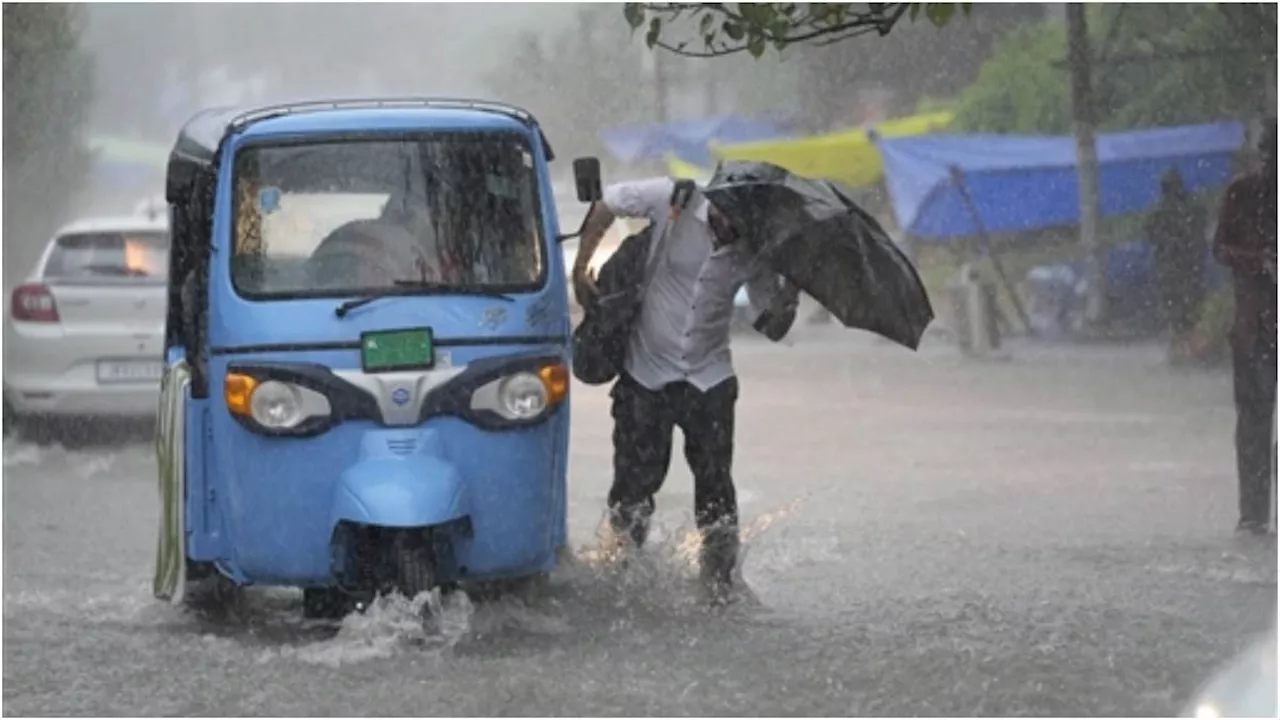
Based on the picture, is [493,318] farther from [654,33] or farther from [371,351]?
[654,33]

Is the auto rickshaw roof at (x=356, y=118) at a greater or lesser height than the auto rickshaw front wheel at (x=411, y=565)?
greater

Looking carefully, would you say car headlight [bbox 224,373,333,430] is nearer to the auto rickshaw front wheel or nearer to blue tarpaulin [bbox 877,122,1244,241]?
the auto rickshaw front wheel

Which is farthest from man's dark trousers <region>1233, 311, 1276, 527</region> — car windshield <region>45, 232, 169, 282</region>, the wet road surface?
car windshield <region>45, 232, 169, 282</region>

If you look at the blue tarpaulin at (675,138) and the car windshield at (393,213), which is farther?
the blue tarpaulin at (675,138)

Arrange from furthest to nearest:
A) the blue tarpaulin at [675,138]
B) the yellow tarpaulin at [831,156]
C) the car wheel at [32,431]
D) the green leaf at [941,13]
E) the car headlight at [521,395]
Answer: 1. the blue tarpaulin at [675,138]
2. the yellow tarpaulin at [831,156]
3. the car wheel at [32,431]
4. the car headlight at [521,395]
5. the green leaf at [941,13]

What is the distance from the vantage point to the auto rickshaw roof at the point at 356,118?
8023 mm

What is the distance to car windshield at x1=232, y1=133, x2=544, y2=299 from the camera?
795 centimetres

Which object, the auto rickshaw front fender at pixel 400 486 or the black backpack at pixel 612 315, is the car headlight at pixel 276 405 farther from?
the black backpack at pixel 612 315

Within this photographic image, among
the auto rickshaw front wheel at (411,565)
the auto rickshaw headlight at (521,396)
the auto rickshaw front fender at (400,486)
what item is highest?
the auto rickshaw headlight at (521,396)

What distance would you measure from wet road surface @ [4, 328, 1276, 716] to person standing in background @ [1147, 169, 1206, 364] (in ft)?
27.1

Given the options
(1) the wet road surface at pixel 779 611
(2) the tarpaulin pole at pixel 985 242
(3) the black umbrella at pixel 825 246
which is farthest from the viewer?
(2) the tarpaulin pole at pixel 985 242

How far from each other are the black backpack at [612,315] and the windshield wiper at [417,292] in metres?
0.69

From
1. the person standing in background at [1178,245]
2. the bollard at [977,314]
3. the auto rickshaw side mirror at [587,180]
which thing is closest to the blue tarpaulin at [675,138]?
the bollard at [977,314]

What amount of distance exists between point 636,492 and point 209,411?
1.63m
